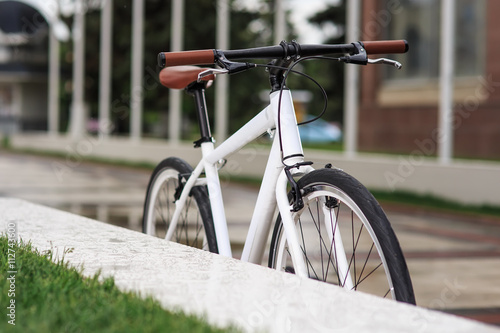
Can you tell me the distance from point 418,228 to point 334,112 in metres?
44.6

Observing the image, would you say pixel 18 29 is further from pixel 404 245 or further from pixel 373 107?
pixel 404 245

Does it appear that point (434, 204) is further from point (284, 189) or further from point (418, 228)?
point (284, 189)

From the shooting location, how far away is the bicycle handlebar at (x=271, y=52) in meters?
3.33

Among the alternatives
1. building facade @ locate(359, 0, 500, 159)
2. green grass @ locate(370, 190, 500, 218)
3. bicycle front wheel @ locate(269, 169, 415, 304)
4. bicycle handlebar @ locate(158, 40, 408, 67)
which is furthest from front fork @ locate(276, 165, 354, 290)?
building facade @ locate(359, 0, 500, 159)

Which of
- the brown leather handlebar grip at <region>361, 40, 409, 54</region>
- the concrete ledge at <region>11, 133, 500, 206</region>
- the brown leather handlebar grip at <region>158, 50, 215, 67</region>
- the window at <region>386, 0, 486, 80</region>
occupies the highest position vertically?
the window at <region>386, 0, 486, 80</region>

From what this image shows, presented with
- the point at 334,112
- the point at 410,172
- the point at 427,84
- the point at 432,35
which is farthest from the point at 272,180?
the point at 334,112

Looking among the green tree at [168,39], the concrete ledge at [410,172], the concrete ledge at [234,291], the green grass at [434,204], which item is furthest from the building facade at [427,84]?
the concrete ledge at [234,291]

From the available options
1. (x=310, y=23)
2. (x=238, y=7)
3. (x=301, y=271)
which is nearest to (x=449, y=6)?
(x=301, y=271)

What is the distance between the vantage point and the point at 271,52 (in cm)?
354

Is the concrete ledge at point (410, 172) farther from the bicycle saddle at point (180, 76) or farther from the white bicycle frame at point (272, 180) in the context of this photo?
the white bicycle frame at point (272, 180)

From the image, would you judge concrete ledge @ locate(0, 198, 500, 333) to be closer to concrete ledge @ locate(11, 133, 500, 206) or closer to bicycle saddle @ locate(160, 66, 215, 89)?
bicycle saddle @ locate(160, 66, 215, 89)

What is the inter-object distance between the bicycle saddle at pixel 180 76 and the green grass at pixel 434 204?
7.63m

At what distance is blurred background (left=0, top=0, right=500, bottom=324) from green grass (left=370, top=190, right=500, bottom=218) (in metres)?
0.04

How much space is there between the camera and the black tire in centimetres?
436
